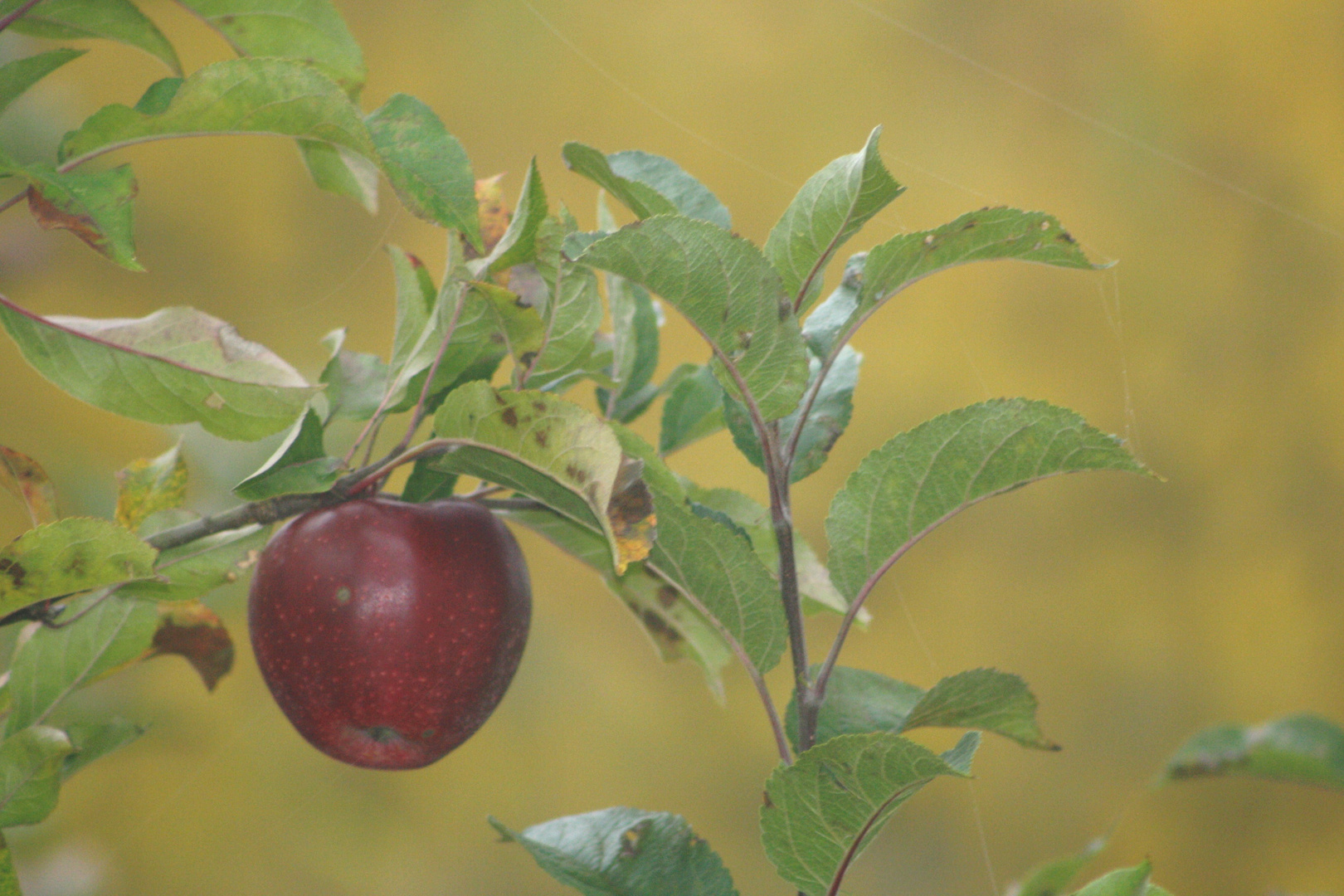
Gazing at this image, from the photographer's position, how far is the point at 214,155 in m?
1.09

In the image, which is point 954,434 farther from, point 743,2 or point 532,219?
point 743,2

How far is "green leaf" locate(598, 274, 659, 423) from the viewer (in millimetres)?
393

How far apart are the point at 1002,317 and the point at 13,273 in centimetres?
95

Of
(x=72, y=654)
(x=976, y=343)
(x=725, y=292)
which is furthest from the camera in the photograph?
(x=976, y=343)

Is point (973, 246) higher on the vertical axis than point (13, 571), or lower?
higher

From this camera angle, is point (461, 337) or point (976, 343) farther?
point (976, 343)

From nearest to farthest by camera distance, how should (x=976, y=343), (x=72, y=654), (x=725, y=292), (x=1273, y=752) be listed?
(x=1273, y=752)
(x=725, y=292)
(x=72, y=654)
(x=976, y=343)

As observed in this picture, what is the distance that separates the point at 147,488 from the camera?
1.26 ft

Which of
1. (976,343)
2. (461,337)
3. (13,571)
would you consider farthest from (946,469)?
(976,343)

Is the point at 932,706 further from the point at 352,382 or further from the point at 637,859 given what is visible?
the point at 352,382

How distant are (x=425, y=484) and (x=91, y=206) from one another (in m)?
0.14

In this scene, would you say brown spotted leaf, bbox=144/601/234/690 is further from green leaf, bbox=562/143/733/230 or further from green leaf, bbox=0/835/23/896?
green leaf, bbox=562/143/733/230

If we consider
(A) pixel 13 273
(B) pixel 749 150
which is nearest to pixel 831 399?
(B) pixel 749 150

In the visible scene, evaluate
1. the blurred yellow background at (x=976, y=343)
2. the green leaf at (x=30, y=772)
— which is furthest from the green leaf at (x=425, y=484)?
the blurred yellow background at (x=976, y=343)
